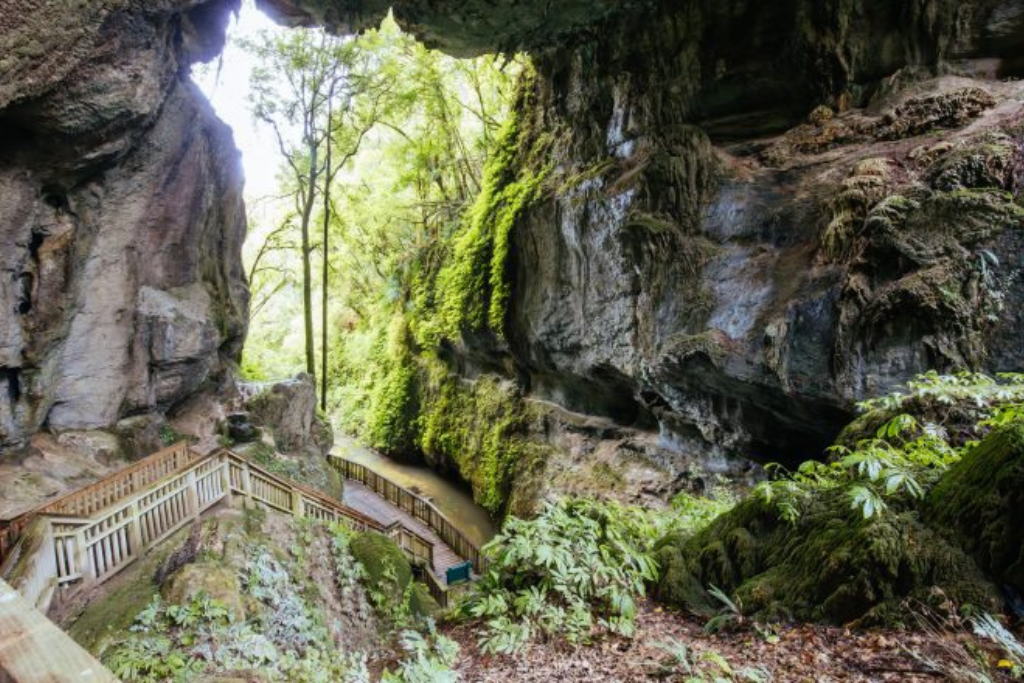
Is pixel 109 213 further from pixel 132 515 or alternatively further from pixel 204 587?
pixel 204 587

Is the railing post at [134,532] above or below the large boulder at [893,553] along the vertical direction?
below

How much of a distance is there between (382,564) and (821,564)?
6.73 meters

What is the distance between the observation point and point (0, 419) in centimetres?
827

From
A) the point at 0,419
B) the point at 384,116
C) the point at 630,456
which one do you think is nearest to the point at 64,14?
the point at 0,419

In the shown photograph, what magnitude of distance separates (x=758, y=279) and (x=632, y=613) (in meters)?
8.20

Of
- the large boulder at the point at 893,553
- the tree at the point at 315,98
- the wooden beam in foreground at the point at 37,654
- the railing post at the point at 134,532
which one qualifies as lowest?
the railing post at the point at 134,532

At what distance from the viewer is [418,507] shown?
16469 millimetres

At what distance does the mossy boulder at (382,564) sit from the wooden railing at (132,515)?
912 mm

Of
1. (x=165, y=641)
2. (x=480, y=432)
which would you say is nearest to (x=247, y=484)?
(x=165, y=641)

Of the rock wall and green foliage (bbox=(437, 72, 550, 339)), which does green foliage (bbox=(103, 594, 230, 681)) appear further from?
green foliage (bbox=(437, 72, 550, 339))

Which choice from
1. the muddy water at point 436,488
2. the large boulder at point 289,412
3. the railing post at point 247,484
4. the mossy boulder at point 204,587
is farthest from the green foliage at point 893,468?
the large boulder at point 289,412

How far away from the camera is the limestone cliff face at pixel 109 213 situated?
7477mm

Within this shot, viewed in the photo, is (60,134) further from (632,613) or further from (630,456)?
(630,456)

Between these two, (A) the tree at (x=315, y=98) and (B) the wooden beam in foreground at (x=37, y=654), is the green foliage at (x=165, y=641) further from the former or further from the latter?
(A) the tree at (x=315, y=98)
